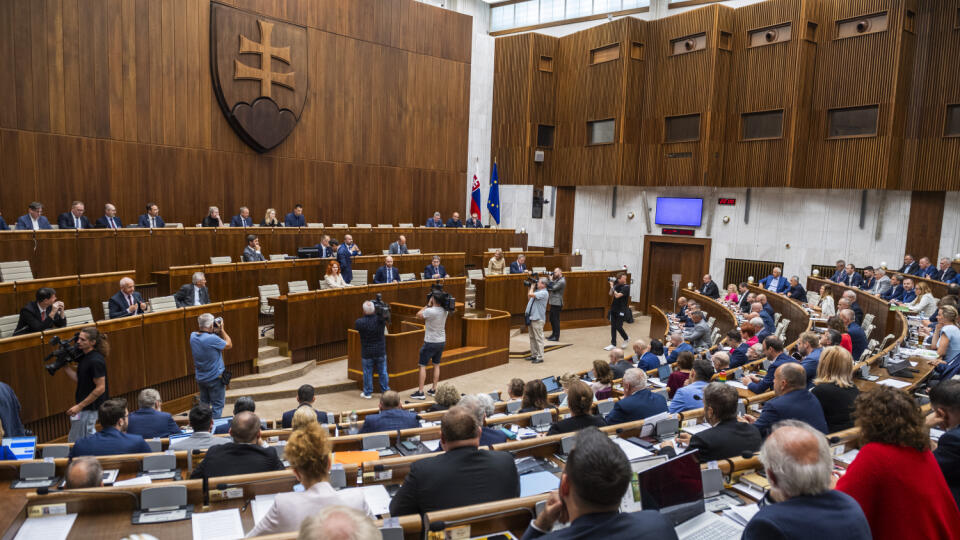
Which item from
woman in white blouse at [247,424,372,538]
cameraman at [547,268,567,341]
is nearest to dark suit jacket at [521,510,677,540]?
woman in white blouse at [247,424,372,538]

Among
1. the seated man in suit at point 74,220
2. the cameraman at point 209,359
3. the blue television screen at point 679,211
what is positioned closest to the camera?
the cameraman at point 209,359

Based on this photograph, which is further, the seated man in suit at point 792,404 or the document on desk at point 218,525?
the seated man in suit at point 792,404

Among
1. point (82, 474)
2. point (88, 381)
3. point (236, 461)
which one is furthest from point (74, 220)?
point (236, 461)

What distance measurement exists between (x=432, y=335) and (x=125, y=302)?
3734 mm

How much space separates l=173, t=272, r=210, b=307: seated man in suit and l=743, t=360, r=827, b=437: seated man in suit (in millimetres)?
6682

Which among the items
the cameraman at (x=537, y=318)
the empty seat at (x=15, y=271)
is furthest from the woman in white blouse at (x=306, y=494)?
the cameraman at (x=537, y=318)

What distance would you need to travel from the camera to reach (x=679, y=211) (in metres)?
15.2

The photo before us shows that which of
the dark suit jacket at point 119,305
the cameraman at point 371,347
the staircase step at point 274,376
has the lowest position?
the staircase step at point 274,376

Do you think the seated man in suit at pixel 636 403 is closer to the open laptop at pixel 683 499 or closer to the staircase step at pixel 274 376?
the open laptop at pixel 683 499

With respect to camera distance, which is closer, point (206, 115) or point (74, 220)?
point (74, 220)

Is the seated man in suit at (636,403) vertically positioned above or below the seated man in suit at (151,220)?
below

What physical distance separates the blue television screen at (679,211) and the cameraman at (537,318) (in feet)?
20.8

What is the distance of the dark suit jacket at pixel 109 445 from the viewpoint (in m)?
3.59

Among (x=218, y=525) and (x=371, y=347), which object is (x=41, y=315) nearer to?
(x=371, y=347)
